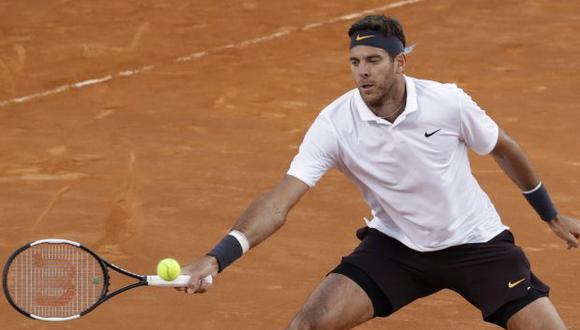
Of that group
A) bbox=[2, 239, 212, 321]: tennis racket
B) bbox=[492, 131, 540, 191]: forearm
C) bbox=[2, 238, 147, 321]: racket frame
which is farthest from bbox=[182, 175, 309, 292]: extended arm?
bbox=[492, 131, 540, 191]: forearm

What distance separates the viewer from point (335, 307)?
6.61m

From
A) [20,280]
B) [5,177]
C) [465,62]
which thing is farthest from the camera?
[465,62]

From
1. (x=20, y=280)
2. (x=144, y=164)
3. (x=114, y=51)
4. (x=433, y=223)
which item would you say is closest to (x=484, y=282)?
(x=433, y=223)

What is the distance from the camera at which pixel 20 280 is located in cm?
716

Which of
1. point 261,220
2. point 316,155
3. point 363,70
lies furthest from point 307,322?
point 363,70

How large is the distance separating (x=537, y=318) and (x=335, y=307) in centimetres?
95

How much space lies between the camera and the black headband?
21.6 feet

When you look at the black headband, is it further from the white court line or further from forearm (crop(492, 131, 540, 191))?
the white court line

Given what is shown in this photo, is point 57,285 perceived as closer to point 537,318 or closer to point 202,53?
point 537,318

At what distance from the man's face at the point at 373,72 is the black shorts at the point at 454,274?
2.60 ft

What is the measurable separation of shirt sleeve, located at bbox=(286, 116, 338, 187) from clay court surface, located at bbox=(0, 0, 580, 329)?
78.0 inches

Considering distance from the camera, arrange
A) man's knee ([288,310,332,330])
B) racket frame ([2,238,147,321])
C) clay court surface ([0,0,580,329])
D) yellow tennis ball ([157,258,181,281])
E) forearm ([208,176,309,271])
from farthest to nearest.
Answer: clay court surface ([0,0,580,329]), man's knee ([288,310,332,330]), racket frame ([2,238,147,321]), forearm ([208,176,309,271]), yellow tennis ball ([157,258,181,281])

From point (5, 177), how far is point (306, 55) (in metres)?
4.38

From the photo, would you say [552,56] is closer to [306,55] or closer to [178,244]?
[306,55]
